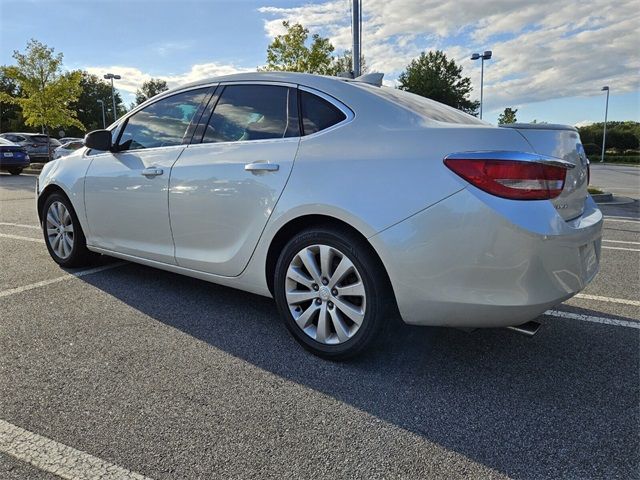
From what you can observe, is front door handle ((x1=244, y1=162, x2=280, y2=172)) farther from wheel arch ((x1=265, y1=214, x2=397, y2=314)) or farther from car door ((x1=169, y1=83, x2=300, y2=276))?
wheel arch ((x1=265, y1=214, x2=397, y2=314))

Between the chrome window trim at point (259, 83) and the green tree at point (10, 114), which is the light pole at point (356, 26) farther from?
the green tree at point (10, 114)

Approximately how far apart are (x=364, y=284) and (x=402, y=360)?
57 cm

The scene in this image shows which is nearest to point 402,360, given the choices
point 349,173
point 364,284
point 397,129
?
point 364,284

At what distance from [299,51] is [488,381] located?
1961 cm

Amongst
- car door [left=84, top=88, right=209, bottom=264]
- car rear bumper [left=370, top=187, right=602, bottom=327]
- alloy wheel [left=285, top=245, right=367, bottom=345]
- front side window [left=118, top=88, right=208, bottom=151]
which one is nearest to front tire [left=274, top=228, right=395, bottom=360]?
alloy wheel [left=285, top=245, right=367, bottom=345]

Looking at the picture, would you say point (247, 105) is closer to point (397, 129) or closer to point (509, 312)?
point (397, 129)

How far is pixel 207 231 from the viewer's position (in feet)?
10.6

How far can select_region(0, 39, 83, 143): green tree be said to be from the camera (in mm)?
21719

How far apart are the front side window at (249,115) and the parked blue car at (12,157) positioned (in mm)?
17171

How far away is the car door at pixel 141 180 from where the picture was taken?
11.5 ft

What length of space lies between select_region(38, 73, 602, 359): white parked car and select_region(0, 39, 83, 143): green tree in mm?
21728

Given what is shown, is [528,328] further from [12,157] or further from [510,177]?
[12,157]

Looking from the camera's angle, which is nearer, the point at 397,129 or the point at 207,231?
the point at 397,129

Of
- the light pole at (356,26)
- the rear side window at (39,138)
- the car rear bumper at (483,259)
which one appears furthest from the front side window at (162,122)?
the rear side window at (39,138)
